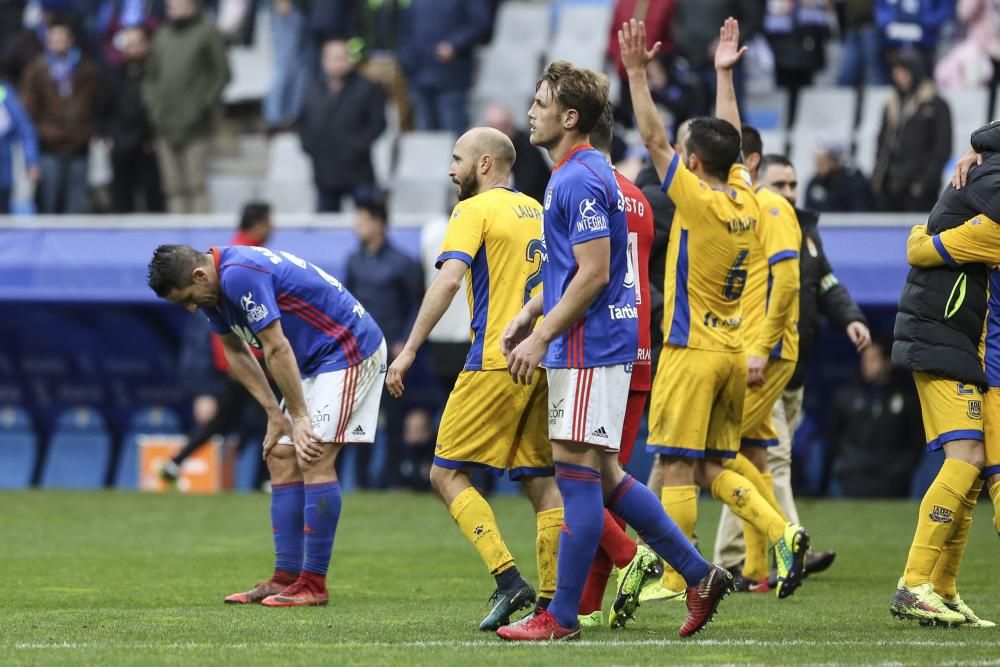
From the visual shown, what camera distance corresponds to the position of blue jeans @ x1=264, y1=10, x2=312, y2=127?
19578mm

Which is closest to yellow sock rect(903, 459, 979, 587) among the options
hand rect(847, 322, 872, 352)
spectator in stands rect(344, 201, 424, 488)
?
hand rect(847, 322, 872, 352)

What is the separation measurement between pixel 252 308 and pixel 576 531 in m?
2.01

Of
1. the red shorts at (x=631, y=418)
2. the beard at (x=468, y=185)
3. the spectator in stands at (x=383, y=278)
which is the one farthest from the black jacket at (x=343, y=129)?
the red shorts at (x=631, y=418)

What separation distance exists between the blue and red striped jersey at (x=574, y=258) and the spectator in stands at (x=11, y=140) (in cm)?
1215

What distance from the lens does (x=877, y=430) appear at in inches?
598

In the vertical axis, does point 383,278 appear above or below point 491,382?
below

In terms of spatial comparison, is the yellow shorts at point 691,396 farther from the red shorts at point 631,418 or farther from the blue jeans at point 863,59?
the blue jeans at point 863,59

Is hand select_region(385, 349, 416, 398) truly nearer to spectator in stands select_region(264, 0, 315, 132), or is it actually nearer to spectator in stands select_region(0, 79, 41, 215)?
spectator in stands select_region(0, 79, 41, 215)

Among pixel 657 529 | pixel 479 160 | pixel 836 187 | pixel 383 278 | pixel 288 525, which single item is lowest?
pixel 288 525

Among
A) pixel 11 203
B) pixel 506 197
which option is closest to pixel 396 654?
pixel 506 197

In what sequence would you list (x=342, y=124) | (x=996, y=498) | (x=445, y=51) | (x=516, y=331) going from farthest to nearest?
1. (x=445, y=51)
2. (x=342, y=124)
3. (x=996, y=498)
4. (x=516, y=331)

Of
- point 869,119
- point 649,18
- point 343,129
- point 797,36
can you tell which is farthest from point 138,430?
point 869,119

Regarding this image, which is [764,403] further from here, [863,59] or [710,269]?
[863,59]

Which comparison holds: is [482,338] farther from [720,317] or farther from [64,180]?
[64,180]
